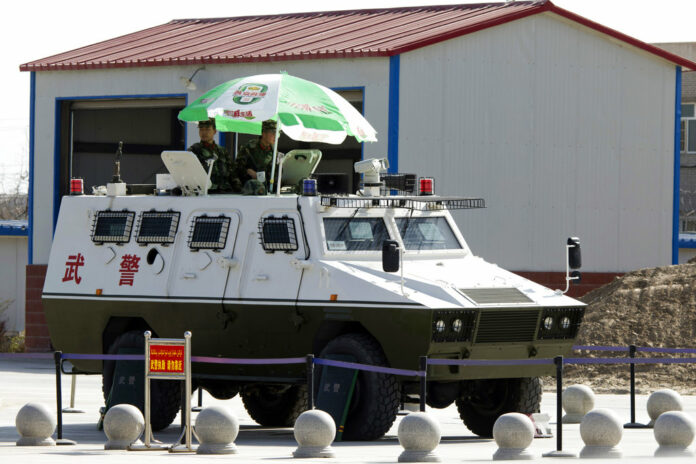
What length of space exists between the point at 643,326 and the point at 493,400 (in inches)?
409

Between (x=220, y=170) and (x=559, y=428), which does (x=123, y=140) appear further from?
(x=559, y=428)

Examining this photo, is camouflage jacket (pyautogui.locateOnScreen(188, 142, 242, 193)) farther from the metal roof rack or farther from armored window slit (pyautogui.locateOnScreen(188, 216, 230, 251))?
the metal roof rack

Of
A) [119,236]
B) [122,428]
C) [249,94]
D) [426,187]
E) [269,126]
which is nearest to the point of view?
[122,428]

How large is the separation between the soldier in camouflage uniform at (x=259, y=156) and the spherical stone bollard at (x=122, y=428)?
157 inches

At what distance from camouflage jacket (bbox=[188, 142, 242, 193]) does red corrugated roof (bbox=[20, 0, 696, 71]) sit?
10.7 m

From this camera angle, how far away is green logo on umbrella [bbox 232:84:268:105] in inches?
747

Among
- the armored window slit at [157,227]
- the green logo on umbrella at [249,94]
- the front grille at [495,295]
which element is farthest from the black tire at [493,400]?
the green logo on umbrella at [249,94]

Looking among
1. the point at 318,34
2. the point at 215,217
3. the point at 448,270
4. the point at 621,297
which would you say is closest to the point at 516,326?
the point at 448,270

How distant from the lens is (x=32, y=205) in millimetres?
34281

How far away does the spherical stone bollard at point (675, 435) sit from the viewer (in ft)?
49.4

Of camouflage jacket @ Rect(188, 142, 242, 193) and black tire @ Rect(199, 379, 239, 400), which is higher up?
camouflage jacket @ Rect(188, 142, 242, 193)

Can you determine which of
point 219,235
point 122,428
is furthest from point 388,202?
point 122,428

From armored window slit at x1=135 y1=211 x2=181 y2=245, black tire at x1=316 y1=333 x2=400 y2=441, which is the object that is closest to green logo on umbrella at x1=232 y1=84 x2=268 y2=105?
armored window slit at x1=135 y1=211 x2=181 y2=245

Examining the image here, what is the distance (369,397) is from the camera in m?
16.2
